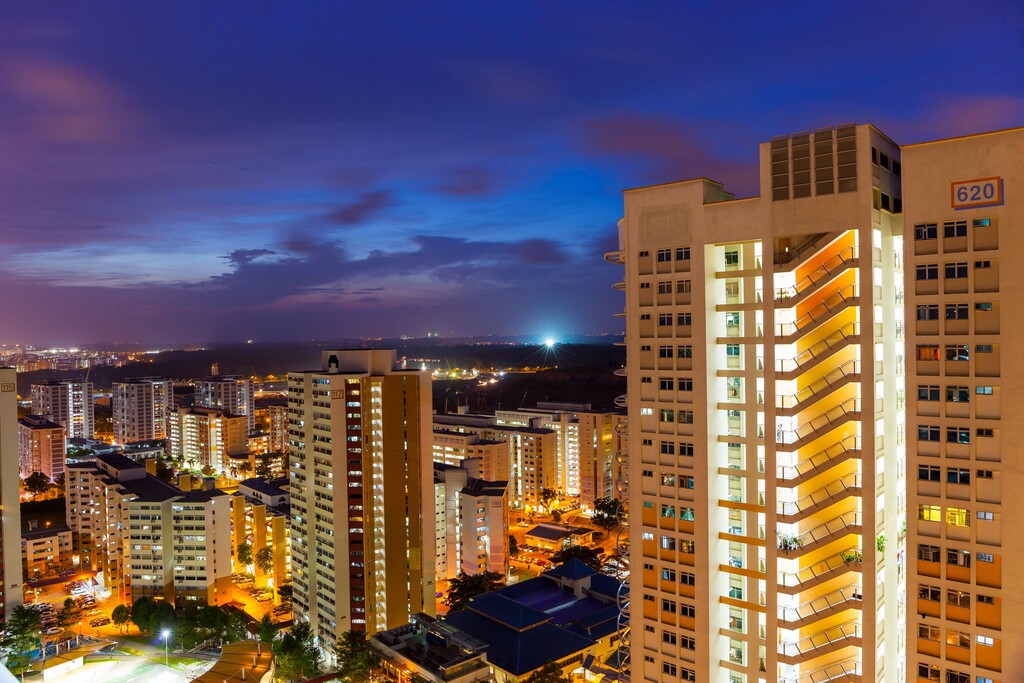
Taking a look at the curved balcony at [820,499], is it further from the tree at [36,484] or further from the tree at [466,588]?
the tree at [36,484]

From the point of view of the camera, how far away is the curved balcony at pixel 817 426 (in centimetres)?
980

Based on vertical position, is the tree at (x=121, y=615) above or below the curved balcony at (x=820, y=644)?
below

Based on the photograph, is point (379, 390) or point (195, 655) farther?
point (379, 390)

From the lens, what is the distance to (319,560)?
24312mm

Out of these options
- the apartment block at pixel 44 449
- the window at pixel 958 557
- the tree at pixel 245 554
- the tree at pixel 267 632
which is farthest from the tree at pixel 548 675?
the apartment block at pixel 44 449

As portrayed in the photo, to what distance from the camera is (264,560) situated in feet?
105

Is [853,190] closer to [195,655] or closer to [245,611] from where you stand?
[195,655]

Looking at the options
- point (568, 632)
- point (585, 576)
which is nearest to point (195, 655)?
point (568, 632)

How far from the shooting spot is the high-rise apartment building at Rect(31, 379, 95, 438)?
66.3 metres

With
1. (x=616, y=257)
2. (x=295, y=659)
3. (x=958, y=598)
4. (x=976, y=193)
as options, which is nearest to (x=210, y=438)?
(x=295, y=659)

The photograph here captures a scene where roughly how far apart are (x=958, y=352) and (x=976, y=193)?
2.06m

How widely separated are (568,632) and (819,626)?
42.2 ft

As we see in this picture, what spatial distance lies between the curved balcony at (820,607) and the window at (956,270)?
4722 mm

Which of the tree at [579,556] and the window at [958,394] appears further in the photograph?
the tree at [579,556]
